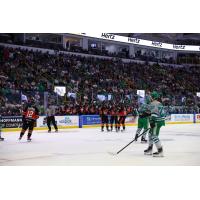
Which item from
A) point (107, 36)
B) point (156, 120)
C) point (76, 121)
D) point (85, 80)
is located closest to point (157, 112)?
point (156, 120)

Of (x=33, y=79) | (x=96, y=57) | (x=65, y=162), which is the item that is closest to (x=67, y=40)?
(x=96, y=57)

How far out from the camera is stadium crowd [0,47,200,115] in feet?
62.5

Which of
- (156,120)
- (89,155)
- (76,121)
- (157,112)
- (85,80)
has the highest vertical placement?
(85,80)

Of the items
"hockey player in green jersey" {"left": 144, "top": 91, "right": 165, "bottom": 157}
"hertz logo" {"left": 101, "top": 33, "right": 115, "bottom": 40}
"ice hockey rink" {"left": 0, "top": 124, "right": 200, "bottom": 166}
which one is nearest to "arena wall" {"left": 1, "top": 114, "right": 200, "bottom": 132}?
"hertz logo" {"left": 101, "top": 33, "right": 115, "bottom": 40}

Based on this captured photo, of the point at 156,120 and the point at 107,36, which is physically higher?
the point at 107,36

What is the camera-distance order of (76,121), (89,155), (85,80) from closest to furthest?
(89,155)
(76,121)
(85,80)

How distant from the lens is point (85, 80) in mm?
23969

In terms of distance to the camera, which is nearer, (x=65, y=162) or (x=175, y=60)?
(x=65, y=162)

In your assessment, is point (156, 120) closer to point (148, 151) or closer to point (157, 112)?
point (157, 112)

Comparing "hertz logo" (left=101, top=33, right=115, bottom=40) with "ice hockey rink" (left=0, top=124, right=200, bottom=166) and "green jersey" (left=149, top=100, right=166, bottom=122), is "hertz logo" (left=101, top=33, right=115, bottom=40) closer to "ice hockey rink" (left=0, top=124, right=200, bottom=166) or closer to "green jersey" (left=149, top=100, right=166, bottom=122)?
"ice hockey rink" (left=0, top=124, right=200, bottom=166)

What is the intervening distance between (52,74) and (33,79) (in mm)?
2145

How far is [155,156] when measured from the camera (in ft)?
30.1
